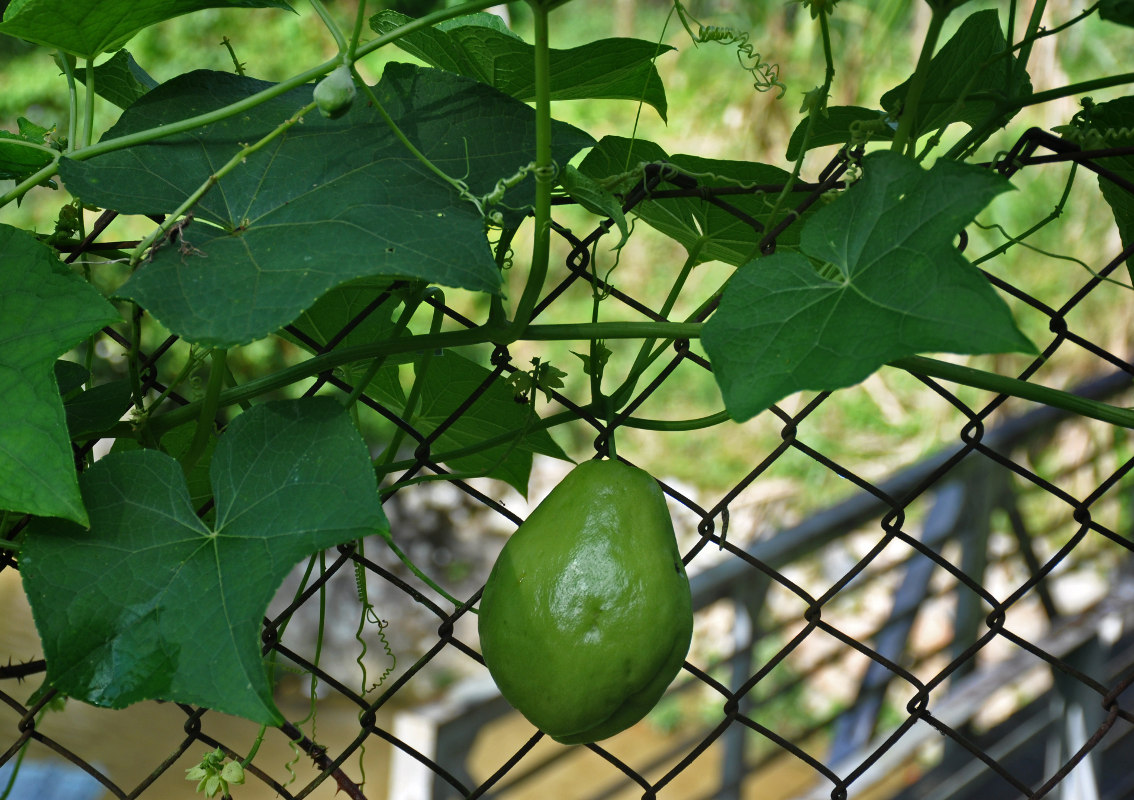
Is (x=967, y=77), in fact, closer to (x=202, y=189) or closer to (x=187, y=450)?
(x=202, y=189)

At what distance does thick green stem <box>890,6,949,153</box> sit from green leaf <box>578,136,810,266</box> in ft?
0.30

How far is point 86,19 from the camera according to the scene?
1.88 ft

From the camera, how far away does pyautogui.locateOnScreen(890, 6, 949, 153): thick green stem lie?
1.62 ft

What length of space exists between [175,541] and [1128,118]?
629mm

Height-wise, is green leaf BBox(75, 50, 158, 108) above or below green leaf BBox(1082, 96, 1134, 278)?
above

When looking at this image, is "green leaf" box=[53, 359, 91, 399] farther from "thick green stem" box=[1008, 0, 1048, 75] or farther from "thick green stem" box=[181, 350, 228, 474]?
"thick green stem" box=[1008, 0, 1048, 75]

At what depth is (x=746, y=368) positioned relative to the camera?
462 millimetres

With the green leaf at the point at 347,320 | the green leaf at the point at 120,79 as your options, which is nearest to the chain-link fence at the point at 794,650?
the green leaf at the point at 347,320

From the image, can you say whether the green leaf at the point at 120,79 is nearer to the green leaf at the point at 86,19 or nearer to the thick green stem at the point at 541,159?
the green leaf at the point at 86,19

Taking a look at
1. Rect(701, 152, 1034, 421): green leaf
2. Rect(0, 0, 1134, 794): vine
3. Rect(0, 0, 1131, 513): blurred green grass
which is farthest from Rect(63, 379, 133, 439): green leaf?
Rect(0, 0, 1131, 513): blurred green grass

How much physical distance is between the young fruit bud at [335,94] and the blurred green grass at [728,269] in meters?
2.67

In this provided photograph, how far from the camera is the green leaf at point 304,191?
47 centimetres

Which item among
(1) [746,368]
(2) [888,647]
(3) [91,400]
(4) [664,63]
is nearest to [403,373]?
(2) [888,647]

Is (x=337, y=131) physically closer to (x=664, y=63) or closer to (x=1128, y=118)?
(x=1128, y=118)
